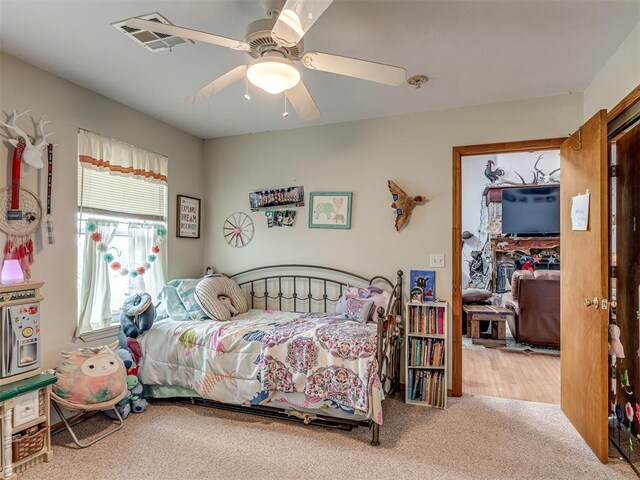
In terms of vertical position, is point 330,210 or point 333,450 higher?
point 330,210

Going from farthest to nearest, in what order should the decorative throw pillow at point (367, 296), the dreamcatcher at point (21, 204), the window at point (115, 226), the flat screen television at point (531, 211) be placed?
the flat screen television at point (531, 211)
the decorative throw pillow at point (367, 296)
the window at point (115, 226)
the dreamcatcher at point (21, 204)

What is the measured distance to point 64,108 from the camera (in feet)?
8.82

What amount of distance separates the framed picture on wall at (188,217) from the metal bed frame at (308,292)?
0.63 meters

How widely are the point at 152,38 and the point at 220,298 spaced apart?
2099mm

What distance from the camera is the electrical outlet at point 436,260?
128 inches

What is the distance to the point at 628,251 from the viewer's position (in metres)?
2.51

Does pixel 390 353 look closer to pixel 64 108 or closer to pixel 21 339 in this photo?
pixel 21 339

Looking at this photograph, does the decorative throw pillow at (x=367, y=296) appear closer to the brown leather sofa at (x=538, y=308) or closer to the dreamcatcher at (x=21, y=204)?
the dreamcatcher at (x=21, y=204)

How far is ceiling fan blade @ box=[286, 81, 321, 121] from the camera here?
2018 millimetres

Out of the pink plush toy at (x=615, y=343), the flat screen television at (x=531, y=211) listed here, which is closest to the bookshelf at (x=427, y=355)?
the pink plush toy at (x=615, y=343)

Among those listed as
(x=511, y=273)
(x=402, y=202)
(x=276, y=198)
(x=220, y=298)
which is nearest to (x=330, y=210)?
(x=276, y=198)

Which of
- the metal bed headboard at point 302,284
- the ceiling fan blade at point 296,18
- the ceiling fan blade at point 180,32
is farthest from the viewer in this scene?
the metal bed headboard at point 302,284

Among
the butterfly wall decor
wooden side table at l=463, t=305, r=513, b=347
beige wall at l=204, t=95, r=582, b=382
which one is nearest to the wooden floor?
wooden side table at l=463, t=305, r=513, b=347

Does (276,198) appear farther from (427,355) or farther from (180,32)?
(180,32)
